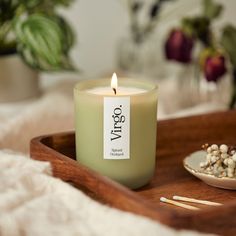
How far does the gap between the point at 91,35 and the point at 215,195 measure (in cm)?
77

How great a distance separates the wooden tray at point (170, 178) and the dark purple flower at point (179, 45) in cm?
24

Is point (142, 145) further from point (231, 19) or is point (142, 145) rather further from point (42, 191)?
point (231, 19)

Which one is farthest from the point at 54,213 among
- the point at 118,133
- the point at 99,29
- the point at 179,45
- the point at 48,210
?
the point at 99,29

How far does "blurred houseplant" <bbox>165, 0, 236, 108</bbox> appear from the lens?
2.95 feet

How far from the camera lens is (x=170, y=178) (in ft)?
2.12

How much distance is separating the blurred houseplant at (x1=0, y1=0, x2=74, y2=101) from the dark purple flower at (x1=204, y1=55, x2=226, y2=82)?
20cm

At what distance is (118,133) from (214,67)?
1.16 ft

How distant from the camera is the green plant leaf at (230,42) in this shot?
0.89 m

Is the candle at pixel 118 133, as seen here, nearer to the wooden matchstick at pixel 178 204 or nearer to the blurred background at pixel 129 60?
the wooden matchstick at pixel 178 204

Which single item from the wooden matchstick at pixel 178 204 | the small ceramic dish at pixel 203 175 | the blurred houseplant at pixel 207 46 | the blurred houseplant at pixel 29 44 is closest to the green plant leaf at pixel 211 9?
the blurred houseplant at pixel 207 46

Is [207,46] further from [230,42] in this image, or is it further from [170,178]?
[170,178]

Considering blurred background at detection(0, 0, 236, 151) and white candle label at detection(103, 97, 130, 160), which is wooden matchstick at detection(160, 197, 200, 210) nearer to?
white candle label at detection(103, 97, 130, 160)

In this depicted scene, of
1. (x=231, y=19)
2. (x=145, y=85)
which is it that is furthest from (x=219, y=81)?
(x=145, y=85)

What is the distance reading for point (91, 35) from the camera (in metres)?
1.32
